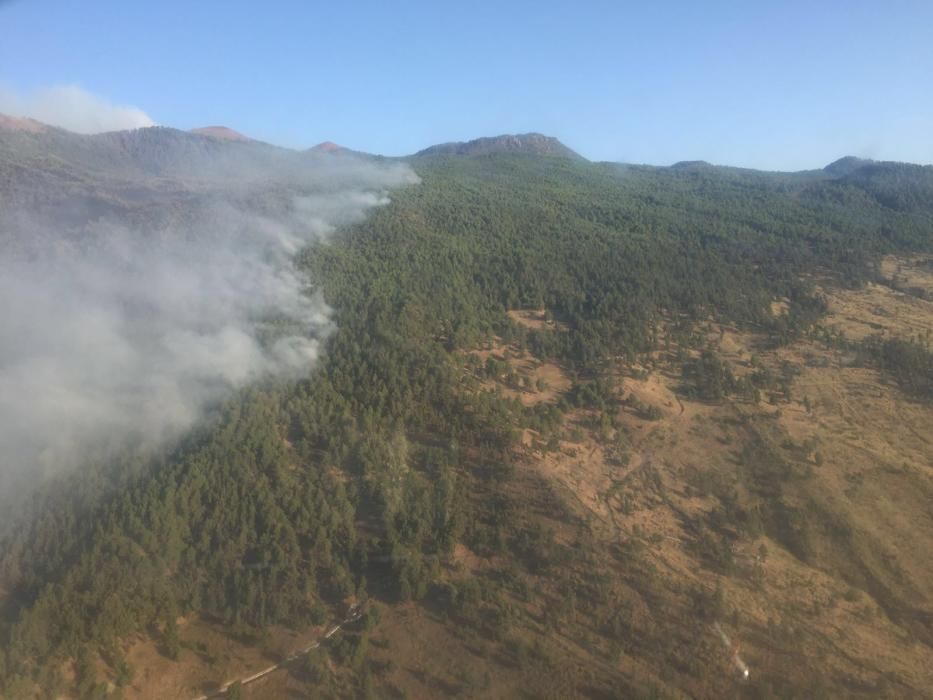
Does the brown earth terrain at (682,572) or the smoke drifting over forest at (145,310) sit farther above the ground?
the smoke drifting over forest at (145,310)

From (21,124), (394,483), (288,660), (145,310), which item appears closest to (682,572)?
(394,483)

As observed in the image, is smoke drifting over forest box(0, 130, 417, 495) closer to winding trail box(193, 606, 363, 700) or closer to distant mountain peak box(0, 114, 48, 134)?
winding trail box(193, 606, 363, 700)

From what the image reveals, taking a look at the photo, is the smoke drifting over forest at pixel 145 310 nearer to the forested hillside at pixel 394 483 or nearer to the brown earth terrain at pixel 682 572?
the forested hillside at pixel 394 483

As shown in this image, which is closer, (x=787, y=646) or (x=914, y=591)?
(x=787, y=646)

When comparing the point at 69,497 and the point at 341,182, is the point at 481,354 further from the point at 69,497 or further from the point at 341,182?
the point at 341,182

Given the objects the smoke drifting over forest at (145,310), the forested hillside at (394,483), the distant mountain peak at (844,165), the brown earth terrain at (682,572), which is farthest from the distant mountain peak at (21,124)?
the distant mountain peak at (844,165)

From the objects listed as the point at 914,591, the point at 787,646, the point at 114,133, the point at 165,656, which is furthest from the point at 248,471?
the point at 114,133
